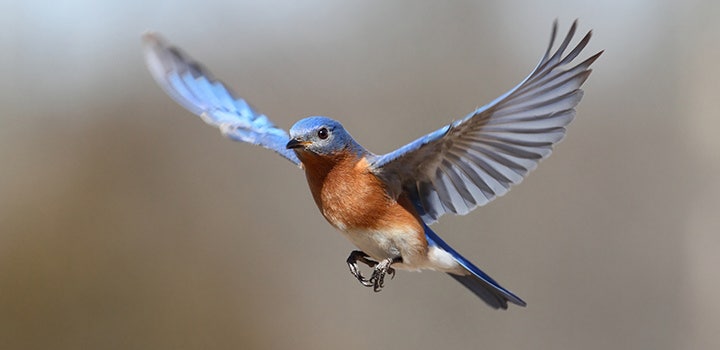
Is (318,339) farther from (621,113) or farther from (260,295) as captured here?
(621,113)

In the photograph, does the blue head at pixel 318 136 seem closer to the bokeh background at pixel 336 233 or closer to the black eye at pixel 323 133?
the black eye at pixel 323 133

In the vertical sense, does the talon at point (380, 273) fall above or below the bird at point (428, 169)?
below

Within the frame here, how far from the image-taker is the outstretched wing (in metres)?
1.96

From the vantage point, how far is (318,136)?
210 centimetres

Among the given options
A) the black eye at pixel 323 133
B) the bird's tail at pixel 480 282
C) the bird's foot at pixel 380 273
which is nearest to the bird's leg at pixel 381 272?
the bird's foot at pixel 380 273

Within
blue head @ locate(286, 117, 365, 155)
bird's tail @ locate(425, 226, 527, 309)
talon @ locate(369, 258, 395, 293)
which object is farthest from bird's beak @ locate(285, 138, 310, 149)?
bird's tail @ locate(425, 226, 527, 309)

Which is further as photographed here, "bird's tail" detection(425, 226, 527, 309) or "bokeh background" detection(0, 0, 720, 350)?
"bokeh background" detection(0, 0, 720, 350)

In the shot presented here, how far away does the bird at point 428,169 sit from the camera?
204cm

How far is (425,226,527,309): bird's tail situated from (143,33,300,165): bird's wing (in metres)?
0.56

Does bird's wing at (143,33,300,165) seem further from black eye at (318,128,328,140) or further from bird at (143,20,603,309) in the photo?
black eye at (318,128,328,140)

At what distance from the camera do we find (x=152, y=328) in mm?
6422

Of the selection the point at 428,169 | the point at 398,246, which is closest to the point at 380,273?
the point at 398,246

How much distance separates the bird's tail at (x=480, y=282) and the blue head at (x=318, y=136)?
42 centimetres

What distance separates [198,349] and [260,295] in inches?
26.5
